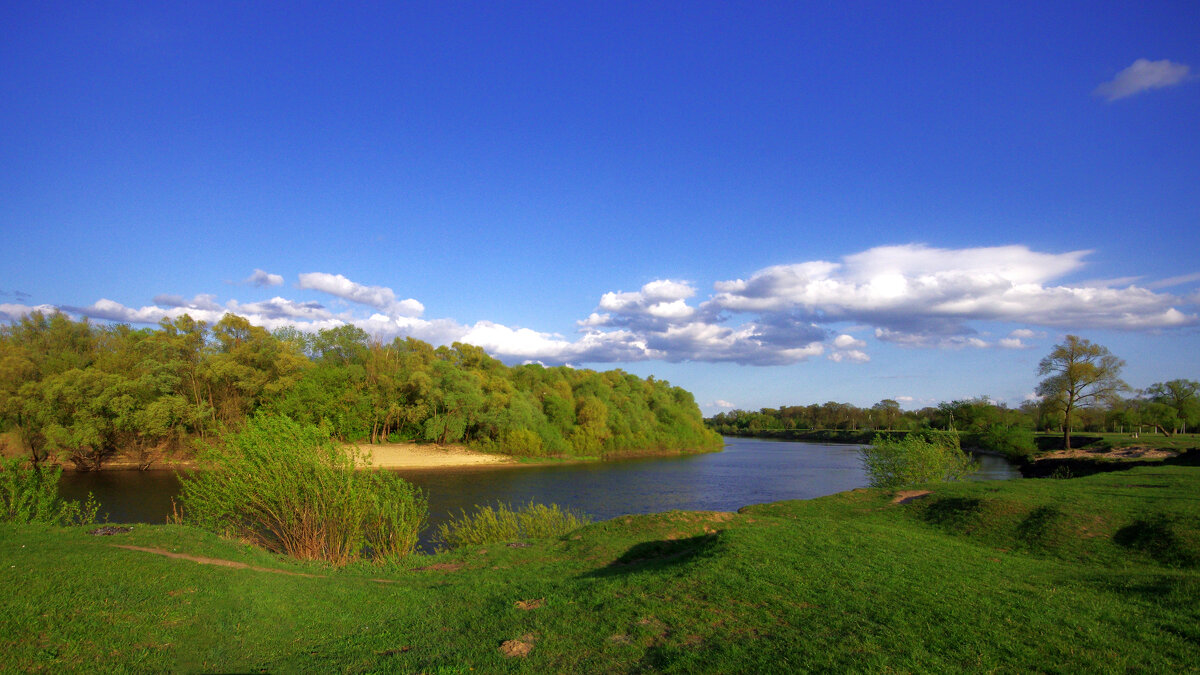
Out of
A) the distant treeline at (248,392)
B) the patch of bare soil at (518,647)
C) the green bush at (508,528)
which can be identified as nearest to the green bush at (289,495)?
the green bush at (508,528)

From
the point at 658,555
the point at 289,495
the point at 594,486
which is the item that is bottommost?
the point at 594,486

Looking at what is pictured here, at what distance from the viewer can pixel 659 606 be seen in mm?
9078

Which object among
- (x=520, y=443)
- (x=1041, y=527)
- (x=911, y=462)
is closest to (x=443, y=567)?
(x=1041, y=527)

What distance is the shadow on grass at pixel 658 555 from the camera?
13125 mm

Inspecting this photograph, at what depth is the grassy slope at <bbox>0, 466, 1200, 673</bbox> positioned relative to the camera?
22.2ft

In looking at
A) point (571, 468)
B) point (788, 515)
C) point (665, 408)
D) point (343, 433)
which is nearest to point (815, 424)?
point (665, 408)

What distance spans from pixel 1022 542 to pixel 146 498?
4503 centimetres

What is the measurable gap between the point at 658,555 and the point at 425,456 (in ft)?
158

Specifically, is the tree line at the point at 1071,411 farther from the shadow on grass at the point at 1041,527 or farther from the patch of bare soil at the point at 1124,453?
the shadow on grass at the point at 1041,527

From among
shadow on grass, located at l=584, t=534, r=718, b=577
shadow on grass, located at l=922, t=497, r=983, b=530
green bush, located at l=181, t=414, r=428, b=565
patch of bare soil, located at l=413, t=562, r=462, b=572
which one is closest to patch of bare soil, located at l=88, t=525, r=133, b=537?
green bush, located at l=181, t=414, r=428, b=565

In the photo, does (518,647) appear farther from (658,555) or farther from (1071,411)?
(1071,411)

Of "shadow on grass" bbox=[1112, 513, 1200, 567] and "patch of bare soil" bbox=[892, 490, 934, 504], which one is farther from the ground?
"shadow on grass" bbox=[1112, 513, 1200, 567]

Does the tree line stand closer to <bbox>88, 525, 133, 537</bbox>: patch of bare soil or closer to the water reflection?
the water reflection

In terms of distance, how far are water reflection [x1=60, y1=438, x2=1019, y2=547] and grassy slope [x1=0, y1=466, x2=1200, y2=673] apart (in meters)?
16.3
